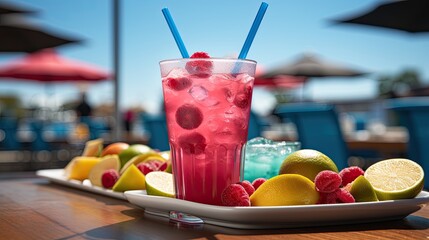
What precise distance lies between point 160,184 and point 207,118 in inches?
6.7

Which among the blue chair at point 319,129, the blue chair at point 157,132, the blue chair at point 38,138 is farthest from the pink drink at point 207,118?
the blue chair at point 38,138

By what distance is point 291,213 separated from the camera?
29.0 inches

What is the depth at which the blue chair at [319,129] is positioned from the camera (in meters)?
3.15

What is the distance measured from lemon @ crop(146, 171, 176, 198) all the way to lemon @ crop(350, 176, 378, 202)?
0.91ft

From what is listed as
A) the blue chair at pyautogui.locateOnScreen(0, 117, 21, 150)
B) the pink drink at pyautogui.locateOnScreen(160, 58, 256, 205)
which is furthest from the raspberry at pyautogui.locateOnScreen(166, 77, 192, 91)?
the blue chair at pyautogui.locateOnScreen(0, 117, 21, 150)

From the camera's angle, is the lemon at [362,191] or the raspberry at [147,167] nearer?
the lemon at [362,191]

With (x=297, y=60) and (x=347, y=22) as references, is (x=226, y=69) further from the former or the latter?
(x=297, y=60)

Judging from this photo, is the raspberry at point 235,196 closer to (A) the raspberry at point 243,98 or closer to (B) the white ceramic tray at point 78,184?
(A) the raspberry at point 243,98

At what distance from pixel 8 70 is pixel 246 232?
10083mm

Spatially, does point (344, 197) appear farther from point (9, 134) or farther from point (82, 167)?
point (9, 134)

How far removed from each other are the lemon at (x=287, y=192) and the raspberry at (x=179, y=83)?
186 mm

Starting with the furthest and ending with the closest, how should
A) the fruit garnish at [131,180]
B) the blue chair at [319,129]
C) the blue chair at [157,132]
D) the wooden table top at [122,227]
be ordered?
the blue chair at [157,132] → the blue chair at [319,129] → the fruit garnish at [131,180] → the wooden table top at [122,227]

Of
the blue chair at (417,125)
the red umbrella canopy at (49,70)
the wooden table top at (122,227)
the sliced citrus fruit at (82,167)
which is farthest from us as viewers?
the red umbrella canopy at (49,70)

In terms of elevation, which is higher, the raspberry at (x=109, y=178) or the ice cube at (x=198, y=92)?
the ice cube at (x=198, y=92)
